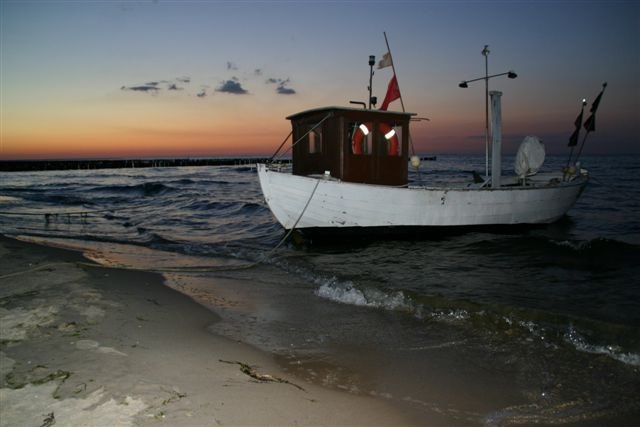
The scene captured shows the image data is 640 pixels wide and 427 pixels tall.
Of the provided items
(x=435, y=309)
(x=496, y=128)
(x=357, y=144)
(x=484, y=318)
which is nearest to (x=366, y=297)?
(x=435, y=309)

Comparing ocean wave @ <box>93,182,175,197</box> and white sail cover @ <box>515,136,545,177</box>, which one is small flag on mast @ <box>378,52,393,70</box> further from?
ocean wave @ <box>93,182,175,197</box>

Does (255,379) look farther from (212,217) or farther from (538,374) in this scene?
(212,217)

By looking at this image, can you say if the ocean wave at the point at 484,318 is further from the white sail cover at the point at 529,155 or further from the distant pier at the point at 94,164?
the distant pier at the point at 94,164

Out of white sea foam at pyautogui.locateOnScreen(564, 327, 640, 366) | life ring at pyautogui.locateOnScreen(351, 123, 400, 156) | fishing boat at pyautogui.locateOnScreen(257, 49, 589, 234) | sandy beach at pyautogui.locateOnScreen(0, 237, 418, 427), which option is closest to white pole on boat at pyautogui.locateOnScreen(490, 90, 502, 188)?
fishing boat at pyautogui.locateOnScreen(257, 49, 589, 234)

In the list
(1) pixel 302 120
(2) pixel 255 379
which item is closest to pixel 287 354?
(2) pixel 255 379

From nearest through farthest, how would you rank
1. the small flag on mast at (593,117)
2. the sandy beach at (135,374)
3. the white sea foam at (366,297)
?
the sandy beach at (135,374) < the white sea foam at (366,297) < the small flag on mast at (593,117)

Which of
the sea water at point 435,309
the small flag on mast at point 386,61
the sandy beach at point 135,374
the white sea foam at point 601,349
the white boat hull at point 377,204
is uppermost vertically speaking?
the small flag on mast at point 386,61

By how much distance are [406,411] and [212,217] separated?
54.0 ft

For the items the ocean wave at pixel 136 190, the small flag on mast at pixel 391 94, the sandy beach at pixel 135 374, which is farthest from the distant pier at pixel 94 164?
the sandy beach at pixel 135 374

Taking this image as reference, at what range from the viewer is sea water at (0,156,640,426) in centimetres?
387

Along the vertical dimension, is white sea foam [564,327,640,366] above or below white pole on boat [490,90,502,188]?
below

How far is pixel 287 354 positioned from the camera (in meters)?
4.53

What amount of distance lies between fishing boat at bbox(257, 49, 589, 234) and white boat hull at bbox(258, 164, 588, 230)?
3 cm

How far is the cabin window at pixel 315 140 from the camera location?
39.7 feet
